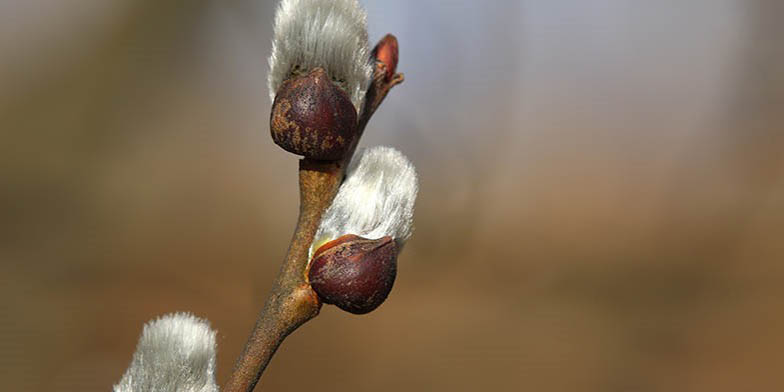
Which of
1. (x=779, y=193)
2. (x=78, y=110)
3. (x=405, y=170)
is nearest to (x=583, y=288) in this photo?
(x=779, y=193)

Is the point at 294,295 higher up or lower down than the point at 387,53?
lower down

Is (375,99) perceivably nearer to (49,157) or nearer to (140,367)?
(140,367)

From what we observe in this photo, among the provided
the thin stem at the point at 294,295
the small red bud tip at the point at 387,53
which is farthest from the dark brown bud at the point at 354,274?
the small red bud tip at the point at 387,53

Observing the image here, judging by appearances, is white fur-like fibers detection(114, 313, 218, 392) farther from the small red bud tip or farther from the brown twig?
the small red bud tip

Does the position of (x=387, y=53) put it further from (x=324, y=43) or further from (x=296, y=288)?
(x=296, y=288)

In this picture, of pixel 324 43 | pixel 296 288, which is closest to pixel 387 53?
pixel 324 43

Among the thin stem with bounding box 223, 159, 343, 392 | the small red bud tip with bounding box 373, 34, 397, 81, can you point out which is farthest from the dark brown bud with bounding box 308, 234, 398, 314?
the small red bud tip with bounding box 373, 34, 397, 81

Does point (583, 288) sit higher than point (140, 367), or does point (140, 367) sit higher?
point (140, 367)
